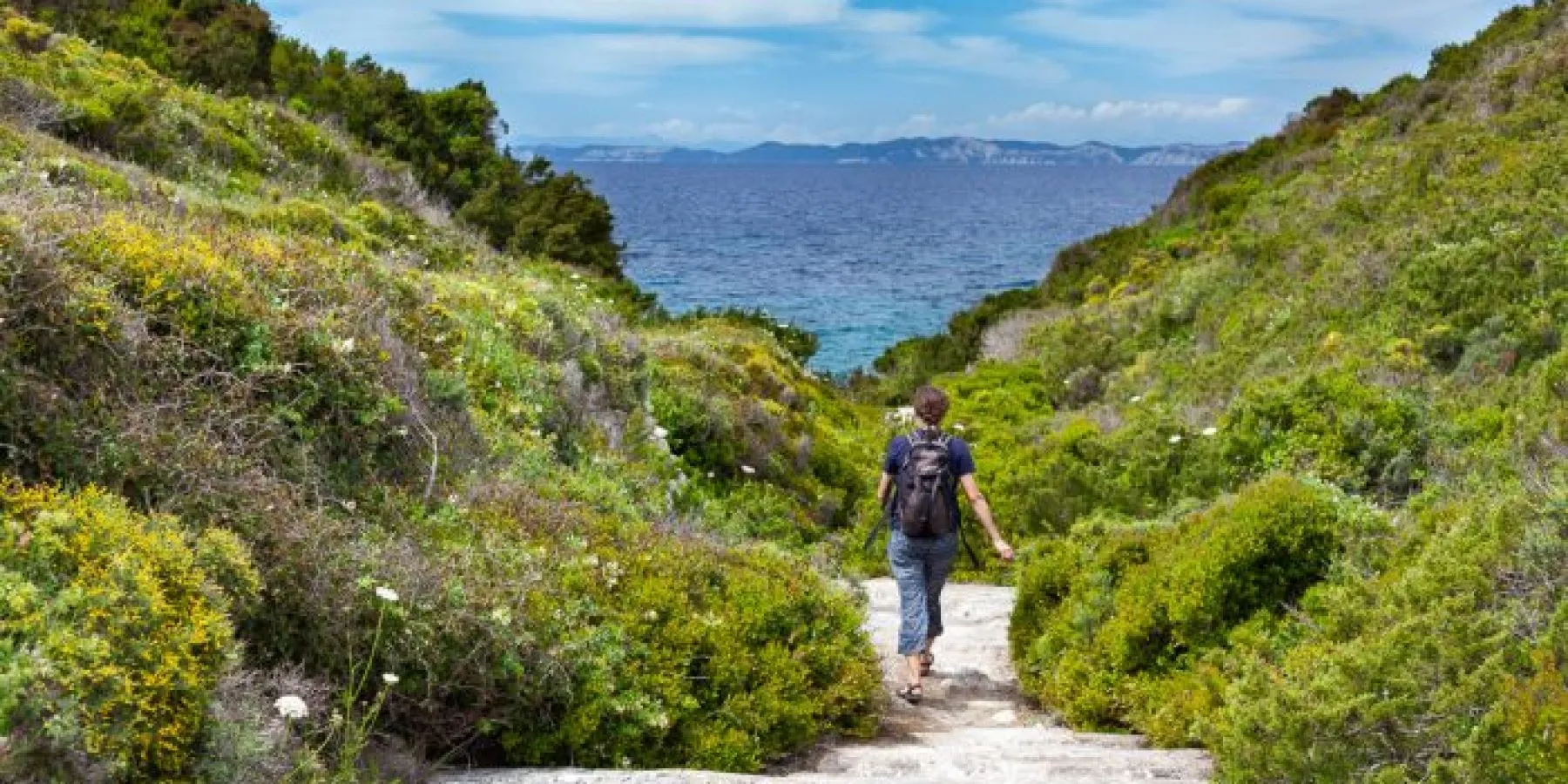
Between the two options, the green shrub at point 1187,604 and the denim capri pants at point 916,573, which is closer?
the green shrub at point 1187,604

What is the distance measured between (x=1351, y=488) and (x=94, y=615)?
33.9ft

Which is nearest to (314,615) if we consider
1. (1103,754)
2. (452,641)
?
(452,641)

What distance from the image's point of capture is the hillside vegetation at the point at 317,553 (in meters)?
4.21

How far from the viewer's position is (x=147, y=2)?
79.8ft

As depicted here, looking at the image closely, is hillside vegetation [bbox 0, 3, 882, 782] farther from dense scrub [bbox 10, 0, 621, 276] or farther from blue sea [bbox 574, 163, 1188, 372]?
blue sea [bbox 574, 163, 1188, 372]

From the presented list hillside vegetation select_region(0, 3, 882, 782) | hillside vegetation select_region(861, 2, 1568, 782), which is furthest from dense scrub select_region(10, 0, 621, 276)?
hillside vegetation select_region(0, 3, 882, 782)

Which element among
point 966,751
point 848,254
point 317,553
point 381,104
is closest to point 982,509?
point 966,751

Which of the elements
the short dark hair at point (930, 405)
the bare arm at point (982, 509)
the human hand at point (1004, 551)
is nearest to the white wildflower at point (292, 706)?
the bare arm at point (982, 509)

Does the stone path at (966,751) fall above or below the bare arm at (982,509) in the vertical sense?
below

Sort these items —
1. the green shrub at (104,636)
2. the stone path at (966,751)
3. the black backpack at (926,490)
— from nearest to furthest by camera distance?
1. the green shrub at (104,636)
2. the stone path at (966,751)
3. the black backpack at (926,490)

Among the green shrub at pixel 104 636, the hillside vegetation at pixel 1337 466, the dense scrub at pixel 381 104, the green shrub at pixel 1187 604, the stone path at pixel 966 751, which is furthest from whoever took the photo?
the dense scrub at pixel 381 104

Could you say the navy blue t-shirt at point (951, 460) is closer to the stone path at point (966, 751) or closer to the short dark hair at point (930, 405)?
the short dark hair at point (930, 405)

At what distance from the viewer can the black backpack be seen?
8.38 meters

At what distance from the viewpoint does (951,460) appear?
334 inches
